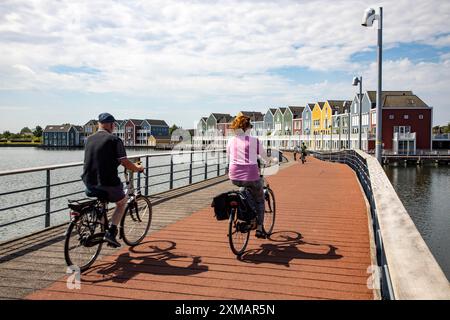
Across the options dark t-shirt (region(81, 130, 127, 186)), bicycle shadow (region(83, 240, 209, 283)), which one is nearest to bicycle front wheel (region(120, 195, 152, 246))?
bicycle shadow (region(83, 240, 209, 283))

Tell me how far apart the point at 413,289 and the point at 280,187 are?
1177cm

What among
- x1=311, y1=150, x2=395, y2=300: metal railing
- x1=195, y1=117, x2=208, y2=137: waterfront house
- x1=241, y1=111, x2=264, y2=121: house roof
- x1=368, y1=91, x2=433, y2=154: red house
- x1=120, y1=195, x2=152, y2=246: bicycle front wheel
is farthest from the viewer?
x1=195, y1=117, x2=208, y2=137: waterfront house

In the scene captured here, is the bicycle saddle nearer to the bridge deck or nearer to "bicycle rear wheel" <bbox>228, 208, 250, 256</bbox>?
the bridge deck

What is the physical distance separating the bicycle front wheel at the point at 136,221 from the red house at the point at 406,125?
66879mm

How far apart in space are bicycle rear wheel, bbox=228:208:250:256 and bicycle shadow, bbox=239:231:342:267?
113mm

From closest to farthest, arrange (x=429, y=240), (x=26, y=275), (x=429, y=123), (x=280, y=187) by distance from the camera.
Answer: (x=26, y=275)
(x=280, y=187)
(x=429, y=240)
(x=429, y=123)

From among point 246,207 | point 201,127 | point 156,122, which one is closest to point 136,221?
point 246,207

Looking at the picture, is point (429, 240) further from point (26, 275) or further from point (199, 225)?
point (26, 275)

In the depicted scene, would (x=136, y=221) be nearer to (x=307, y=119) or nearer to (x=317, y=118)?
(x=317, y=118)

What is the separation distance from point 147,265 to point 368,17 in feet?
37.4

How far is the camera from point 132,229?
617cm

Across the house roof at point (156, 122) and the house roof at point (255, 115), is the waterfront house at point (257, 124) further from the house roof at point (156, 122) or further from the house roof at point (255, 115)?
the house roof at point (156, 122)

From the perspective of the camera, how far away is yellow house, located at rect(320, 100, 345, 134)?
86650mm

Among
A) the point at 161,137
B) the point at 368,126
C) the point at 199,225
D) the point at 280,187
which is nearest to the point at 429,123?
the point at 368,126
